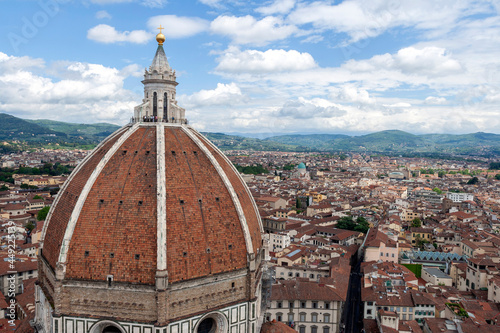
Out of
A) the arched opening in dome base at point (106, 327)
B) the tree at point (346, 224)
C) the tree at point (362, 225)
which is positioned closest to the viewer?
the arched opening in dome base at point (106, 327)

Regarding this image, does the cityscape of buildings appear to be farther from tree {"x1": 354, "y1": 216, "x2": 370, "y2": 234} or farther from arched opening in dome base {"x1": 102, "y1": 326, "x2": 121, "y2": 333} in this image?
arched opening in dome base {"x1": 102, "y1": 326, "x2": 121, "y2": 333}

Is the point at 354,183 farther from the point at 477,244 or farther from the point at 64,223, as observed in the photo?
the point at 64,223

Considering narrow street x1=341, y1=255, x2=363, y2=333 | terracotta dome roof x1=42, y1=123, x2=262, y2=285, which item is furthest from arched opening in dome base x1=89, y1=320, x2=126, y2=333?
narrow street x1=341, y1=255, x2=363, y2=333

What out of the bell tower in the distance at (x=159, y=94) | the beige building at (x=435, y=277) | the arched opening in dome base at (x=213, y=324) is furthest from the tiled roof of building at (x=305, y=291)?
the bell tower in the distance at (x=159, y=94)

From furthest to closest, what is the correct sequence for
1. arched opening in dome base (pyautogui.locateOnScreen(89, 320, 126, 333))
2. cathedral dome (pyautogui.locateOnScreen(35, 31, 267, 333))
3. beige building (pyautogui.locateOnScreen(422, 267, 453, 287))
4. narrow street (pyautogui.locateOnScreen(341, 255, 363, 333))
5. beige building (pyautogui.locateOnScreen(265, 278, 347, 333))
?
beige building (pyautogui.locateOnScreen(422, 267, 453, 287))
narrow street (pyautogui.locateOnScreen(341, 255, 363, 333))
beige building (pyautogui.locateOnScreen(265, 278, 347, 333))
arched opening in dome base (pyautogui.locateOnScreen(89, 320, 126, 333))
cathedral dome (pyautogui.locateOnScreen(35, 31, 267, 333))

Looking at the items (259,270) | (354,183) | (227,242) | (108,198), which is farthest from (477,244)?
(354,183)

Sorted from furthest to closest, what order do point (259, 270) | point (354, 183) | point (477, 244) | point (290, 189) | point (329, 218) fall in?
point (354, 183) → point (290, 189) → point (329, 218) → point (477, 244) → point (259, 270)

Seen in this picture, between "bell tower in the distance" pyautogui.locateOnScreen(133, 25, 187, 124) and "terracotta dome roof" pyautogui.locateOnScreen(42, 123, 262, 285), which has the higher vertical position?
"bell tower in the distance" pyautogui.locateOnScreen(133, 25, 187, 124)

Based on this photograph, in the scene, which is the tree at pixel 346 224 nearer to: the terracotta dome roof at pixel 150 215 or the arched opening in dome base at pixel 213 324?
the terracotta dome roof at pixel 150 215
